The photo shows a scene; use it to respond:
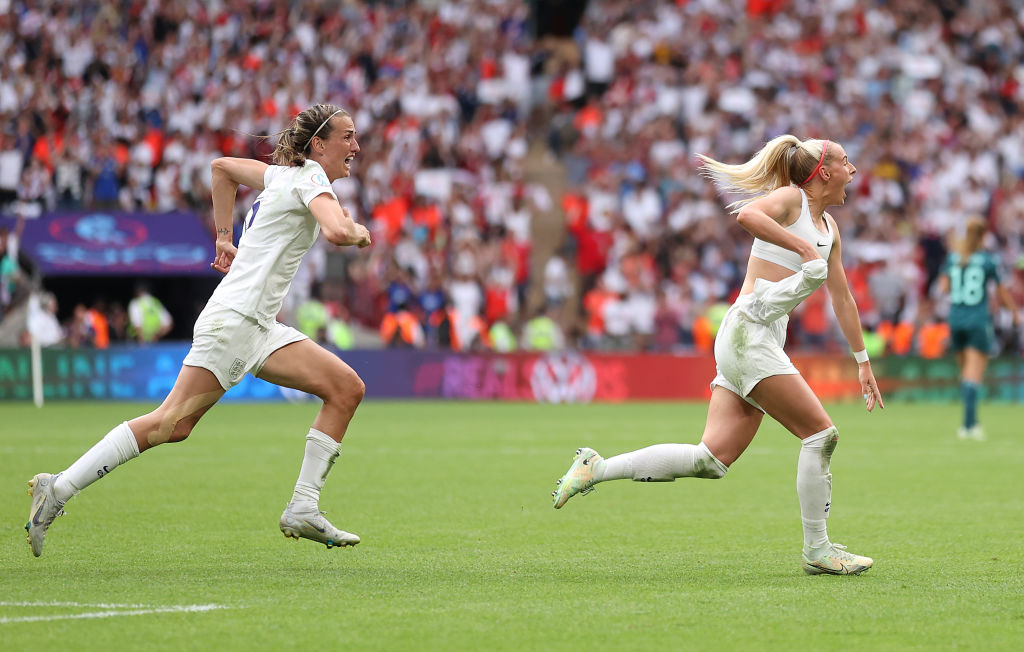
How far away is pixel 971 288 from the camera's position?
16.9 m

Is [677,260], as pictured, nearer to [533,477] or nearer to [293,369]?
[533,477]

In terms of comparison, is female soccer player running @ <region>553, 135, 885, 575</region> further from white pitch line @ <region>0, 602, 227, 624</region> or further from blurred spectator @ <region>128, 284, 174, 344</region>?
blurred spectator @ <region>128, 284, 174, 344</region>

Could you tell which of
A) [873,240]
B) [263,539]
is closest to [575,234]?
[873,240]

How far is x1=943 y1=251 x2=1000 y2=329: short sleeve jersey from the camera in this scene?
1664 centimetres

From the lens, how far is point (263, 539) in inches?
333

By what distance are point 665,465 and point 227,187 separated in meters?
2.67

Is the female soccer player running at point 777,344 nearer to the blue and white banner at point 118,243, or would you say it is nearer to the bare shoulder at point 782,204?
the bare shoulder at point 782,204

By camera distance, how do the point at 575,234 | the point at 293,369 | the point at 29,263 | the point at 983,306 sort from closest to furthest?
the point at 293,369 → the point at 983,306 → the point at 29,263 → the point at 575,234

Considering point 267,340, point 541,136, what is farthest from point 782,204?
point 541,136

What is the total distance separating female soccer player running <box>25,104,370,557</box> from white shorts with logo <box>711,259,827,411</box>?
1.89 m

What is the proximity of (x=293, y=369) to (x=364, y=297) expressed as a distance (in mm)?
17556

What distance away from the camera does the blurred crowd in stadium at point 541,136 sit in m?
25.0

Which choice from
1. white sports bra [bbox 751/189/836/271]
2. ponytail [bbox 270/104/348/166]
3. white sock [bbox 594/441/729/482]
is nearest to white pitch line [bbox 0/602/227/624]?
white sock [bbox 594/441/729/482]

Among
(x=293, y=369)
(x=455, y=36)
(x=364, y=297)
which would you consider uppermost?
(x=455, y=36)
